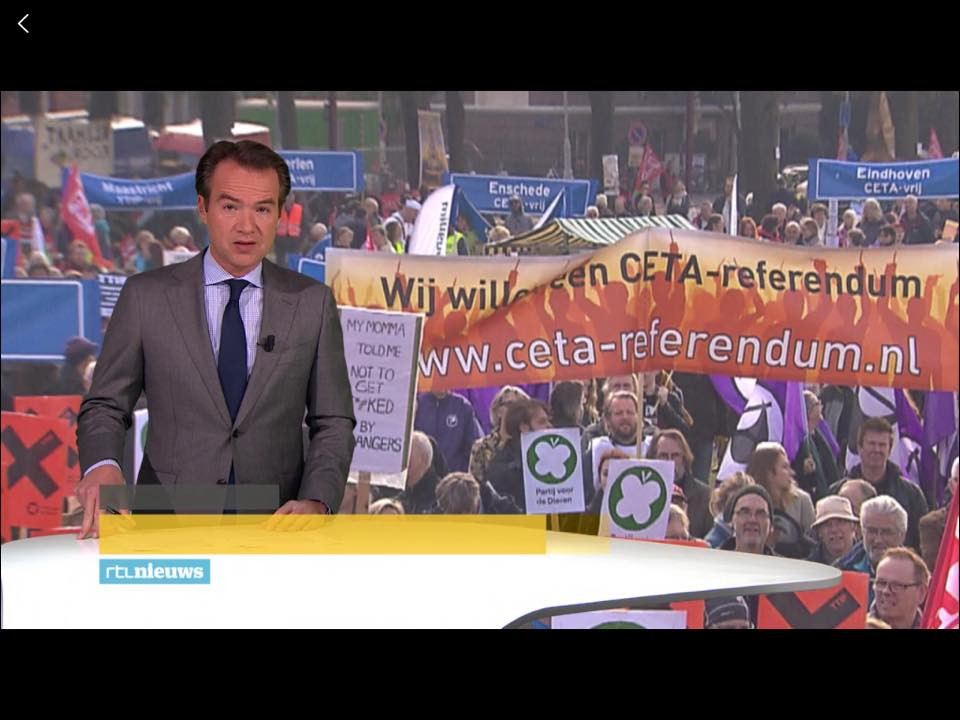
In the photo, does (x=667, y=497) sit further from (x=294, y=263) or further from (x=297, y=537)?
(x=297, y=537)

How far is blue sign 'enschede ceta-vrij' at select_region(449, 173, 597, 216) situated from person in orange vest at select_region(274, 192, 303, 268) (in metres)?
0.52

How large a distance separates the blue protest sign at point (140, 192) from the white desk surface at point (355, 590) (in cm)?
263

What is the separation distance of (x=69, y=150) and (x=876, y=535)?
2.98 m

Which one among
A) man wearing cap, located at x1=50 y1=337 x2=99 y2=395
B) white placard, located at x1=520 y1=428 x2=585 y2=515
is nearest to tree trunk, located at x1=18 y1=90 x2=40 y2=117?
man wearing cap, located at x1=50 y1=337 x2=99 y2=395

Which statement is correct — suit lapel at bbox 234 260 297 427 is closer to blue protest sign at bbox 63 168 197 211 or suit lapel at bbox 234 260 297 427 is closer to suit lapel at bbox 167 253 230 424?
suit lapel at bbox 167 253 230 424

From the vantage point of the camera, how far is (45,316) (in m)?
4.42

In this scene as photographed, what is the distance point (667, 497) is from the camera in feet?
14.7

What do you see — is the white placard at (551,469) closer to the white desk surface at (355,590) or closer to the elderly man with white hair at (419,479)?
the elderly man with white hair at (419,479)

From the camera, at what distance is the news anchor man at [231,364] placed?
1.93 m

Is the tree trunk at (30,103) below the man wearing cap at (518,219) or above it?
above

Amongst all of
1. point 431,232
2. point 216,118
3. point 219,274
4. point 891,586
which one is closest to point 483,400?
point 431,232

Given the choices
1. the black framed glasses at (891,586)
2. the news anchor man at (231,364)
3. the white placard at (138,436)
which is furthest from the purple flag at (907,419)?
the news anchor man at (231,364)

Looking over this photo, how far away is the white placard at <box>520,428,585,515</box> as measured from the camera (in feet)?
14.7

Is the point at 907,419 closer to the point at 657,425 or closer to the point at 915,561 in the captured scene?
the point at 915,561
